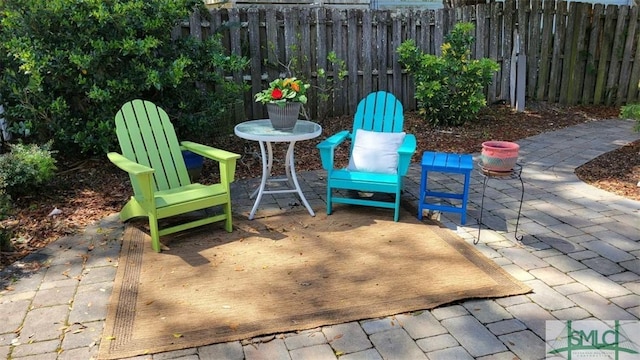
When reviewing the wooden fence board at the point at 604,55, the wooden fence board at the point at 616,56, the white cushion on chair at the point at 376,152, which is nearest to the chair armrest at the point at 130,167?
the white cushion on chair at the point at 376,152

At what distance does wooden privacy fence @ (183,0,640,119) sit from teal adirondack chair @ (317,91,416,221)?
1743 millimetres

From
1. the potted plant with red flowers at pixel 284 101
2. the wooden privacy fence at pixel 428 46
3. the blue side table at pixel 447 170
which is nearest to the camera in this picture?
the blue side table at pixel 447 170

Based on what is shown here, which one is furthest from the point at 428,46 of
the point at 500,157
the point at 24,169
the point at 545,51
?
the point at 24,169

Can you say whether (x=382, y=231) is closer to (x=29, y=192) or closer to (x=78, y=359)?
(x=78, y=359)

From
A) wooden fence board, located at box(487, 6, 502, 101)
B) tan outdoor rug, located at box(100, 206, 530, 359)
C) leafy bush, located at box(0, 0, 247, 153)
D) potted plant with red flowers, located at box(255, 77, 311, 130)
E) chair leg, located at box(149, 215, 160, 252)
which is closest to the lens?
tan outdoor rug, located at box(100, 206, 530, 359)

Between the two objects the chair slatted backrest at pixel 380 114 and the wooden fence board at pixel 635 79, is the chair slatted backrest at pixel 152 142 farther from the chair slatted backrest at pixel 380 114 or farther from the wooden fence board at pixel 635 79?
the wooden fence board at pixel 635 79

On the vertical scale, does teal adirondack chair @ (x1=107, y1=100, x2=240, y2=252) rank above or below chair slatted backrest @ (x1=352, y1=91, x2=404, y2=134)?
below

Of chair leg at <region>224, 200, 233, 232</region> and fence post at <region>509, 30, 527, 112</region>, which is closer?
chair leg at <region>224, 200, 233, 232</region>

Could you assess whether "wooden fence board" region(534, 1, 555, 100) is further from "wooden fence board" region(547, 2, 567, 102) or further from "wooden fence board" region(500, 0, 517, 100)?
"wooden fence board" region(500, 0, 517, 100)

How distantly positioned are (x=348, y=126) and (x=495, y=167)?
3089 mm

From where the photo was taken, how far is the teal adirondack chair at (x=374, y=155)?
12.1ft

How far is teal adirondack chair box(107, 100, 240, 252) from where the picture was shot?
10.7 feet

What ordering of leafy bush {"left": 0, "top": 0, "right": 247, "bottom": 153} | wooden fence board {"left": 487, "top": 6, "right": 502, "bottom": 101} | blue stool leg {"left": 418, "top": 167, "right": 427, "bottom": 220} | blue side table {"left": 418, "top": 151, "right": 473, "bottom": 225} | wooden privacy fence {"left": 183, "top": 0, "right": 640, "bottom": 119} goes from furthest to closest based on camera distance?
wooden fence board {"left": 487, "top": 6, "right": 502, "bottom": 101} → wooden privacy fence {"left": 183, "top": 0, "right": 640, "bottom": 119} → leafy bush {"left": 0, "top": 0, "right": 247, "bottom": 153} → blue stool leg {"left": 418, "top": 167, "right": 427, "bottom": 220} → blue side table {"left": 418, "top": 151, "right": 473, "bottom": 225}

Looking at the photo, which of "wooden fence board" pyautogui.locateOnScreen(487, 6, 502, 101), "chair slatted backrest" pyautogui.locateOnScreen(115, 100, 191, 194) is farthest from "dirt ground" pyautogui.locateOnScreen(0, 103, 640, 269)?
"wooden fence board" pyautogui.locateOnScreen(487, 6, 502, 101)
